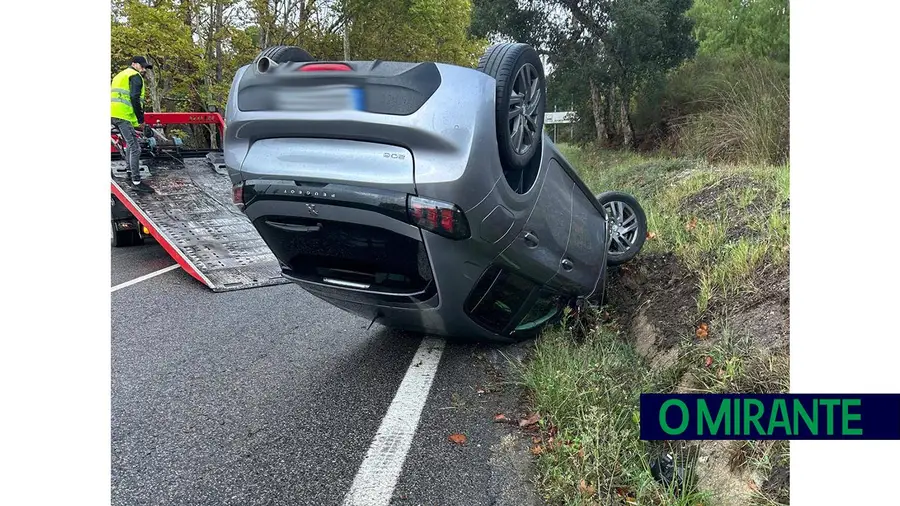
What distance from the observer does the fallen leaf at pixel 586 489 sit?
1767 millimetres

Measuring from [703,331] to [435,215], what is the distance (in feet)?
4.36

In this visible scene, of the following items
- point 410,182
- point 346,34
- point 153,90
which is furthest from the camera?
point 153,90

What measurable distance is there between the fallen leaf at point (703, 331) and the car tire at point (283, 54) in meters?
2.24

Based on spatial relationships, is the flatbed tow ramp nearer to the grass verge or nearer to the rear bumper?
the rear bumper

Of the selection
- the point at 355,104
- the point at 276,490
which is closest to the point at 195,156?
the point at 355,104

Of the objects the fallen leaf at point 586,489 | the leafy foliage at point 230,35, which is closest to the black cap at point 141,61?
the leafy foliage at point 230,35

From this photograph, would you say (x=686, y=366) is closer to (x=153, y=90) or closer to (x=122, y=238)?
(x=122, y=238)

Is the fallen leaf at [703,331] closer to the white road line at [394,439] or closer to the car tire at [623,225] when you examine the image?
the car tire at [623,225]

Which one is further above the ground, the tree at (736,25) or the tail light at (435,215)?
the tree at (736,25)

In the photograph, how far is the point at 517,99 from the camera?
2373mm

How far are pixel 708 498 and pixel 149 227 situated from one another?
538 cm

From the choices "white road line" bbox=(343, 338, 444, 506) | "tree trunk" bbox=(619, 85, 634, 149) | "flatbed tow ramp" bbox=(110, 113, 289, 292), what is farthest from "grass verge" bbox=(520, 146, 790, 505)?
"tree trunk" bbox=(619, 85, 634, 149)

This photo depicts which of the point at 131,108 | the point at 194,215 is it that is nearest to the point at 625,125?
the point at 194,215

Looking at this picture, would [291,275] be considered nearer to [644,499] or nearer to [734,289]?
[644,499]
